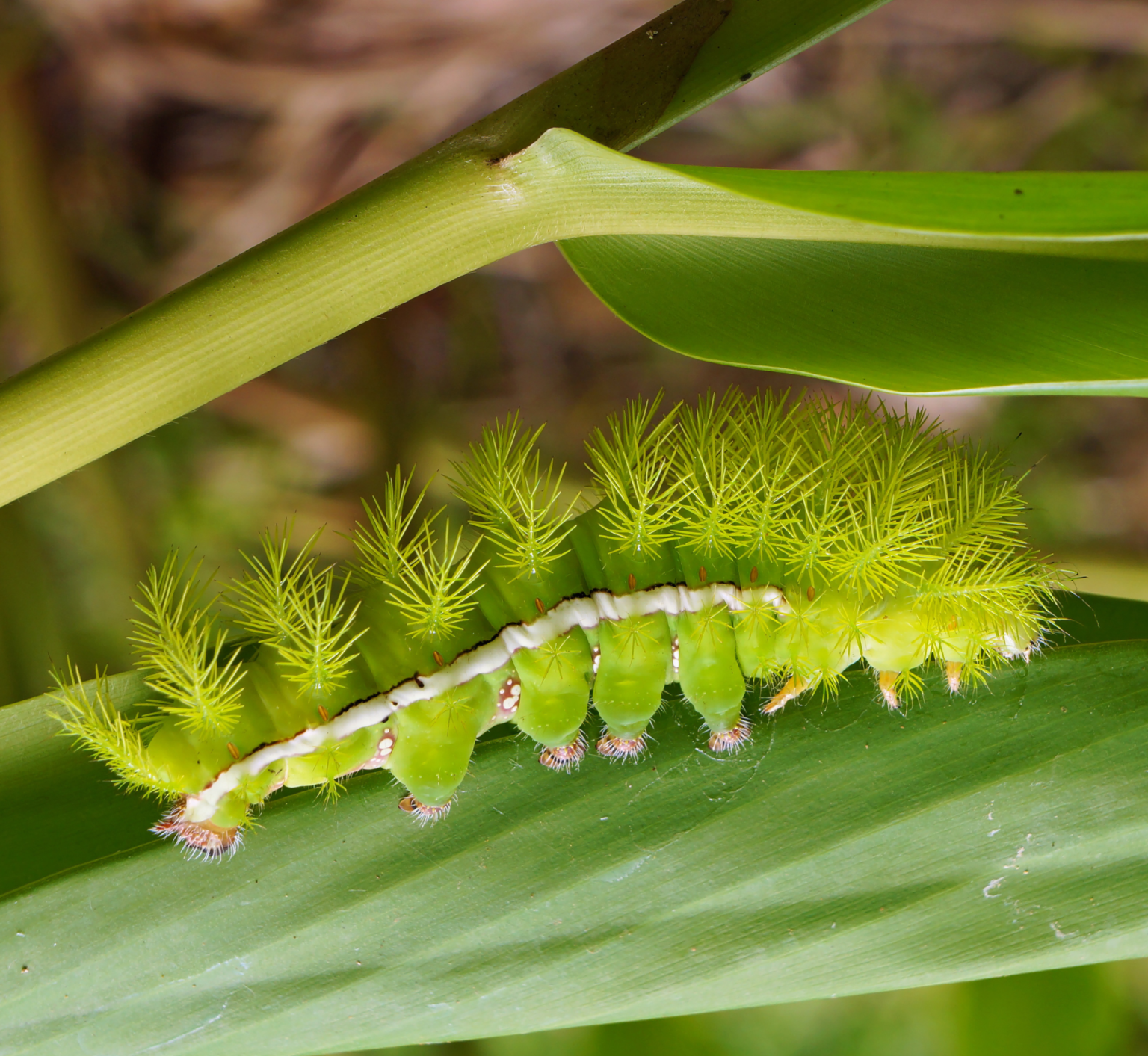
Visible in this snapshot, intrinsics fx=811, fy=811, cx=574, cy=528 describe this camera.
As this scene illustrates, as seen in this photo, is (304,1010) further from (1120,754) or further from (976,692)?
(1120,754)

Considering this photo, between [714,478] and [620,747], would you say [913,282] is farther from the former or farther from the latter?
[620,747]

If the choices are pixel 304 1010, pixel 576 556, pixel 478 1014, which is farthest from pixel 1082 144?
pixel 304 1010

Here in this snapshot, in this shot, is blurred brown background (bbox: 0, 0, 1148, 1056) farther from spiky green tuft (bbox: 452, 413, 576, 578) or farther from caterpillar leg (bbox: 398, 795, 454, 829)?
caterpillar leg (bbox: 398, 795, 454, 829)

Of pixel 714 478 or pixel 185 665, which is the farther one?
pixel 714 478

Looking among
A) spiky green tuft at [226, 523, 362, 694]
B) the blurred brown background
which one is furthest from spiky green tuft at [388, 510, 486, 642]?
the blurred brown background

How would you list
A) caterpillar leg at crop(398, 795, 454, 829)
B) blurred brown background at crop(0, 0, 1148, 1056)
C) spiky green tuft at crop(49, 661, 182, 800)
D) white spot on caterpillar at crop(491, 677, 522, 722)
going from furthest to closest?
blurred brown background at crop(0, 0, 1148, 1056) → white spot on caterpillar at crop(491, 677, 522, 722) → caterpillar leg at crop(398, 795, 454, 829) → spiky green tuft at crop(49, 661, 182, 800)

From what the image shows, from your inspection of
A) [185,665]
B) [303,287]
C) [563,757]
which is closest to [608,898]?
[563,757]
